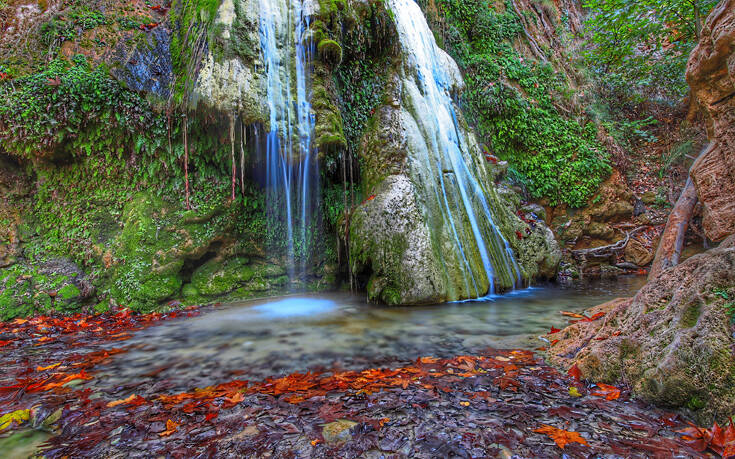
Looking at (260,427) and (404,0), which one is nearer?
(260,427)

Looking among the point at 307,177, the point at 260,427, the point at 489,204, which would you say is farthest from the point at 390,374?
the point at 489,204

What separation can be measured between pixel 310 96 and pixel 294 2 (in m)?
2.01

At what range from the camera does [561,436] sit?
1687 millimetres

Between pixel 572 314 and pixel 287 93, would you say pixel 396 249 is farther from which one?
pixel 287 93

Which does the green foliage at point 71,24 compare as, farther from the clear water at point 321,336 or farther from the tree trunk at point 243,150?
the clear water at point 321,336

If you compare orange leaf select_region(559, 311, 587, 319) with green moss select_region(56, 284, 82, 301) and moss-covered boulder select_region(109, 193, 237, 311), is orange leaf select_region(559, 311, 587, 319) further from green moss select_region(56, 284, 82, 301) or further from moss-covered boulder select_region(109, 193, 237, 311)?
green moss select_region(56, 284, 82, 301)

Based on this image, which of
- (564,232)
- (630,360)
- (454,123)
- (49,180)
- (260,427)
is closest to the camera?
(260,427)

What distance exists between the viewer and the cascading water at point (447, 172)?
21.2 ft

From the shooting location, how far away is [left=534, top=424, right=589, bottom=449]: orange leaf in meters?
1.64

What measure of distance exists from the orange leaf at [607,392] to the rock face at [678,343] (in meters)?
0.07

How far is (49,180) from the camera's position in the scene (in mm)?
6199

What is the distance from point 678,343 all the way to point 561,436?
2.97ft

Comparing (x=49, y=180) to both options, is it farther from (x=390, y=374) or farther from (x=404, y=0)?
(x=404, y=0)

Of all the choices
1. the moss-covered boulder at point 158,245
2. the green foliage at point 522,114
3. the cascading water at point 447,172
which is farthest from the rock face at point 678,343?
the green foliage at point 522,114
